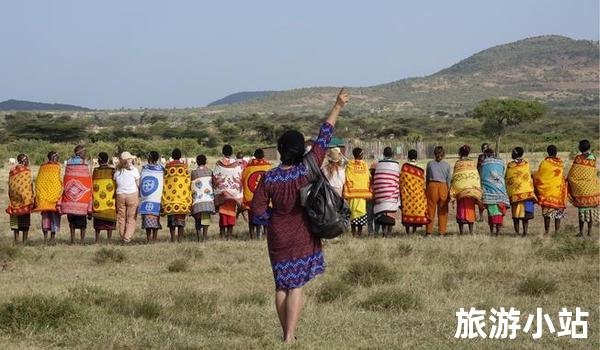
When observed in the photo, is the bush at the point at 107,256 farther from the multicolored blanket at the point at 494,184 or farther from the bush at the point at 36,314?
the multicolored blanket at the point at 494,184

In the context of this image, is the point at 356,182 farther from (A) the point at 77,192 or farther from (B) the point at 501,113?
(B) the point at 501,113

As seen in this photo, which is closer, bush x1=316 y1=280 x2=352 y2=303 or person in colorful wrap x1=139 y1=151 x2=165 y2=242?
bush x1=316 y1=280 x2=352 y2=303

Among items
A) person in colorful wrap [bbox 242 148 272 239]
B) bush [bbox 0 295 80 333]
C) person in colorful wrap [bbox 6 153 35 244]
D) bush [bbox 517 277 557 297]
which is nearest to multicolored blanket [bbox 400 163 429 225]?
person in colorful wrap [bbox 242 148 272 239]

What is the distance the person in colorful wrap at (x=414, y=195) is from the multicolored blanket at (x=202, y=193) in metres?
3.63

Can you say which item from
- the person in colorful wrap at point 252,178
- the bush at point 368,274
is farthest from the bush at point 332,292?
the person in colorful wrap at point 252,178

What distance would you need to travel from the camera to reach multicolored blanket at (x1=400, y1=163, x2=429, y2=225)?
17.3m

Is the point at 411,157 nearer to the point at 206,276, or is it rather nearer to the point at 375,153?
the point at 206,276

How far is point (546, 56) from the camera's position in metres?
173

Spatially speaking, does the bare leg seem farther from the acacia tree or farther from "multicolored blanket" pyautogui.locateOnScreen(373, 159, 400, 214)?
the acacia tree

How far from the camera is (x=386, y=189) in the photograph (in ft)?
56.7

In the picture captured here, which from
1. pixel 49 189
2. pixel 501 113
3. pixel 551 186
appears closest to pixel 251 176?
pixel 49 189

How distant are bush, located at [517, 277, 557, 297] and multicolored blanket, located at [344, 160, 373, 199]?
6.37 meters

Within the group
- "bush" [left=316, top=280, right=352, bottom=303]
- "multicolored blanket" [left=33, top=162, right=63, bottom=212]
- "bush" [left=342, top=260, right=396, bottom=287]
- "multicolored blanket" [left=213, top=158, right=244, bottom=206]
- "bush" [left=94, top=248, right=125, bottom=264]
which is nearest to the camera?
"bush" [left=316, top=280, right=352, bottom=303]

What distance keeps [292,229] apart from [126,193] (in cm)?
918
